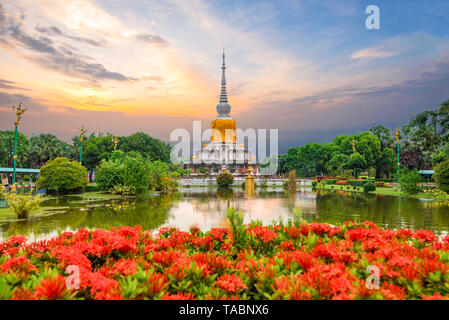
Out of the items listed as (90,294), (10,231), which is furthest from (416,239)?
(10,231)

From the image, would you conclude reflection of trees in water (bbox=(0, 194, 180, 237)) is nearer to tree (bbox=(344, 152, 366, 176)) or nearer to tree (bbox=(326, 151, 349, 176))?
tree (bbox=(344, 152, 366, 176))

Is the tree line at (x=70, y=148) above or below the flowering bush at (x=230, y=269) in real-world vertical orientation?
above

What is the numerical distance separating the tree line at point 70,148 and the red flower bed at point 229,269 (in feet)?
134

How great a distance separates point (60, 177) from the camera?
2355 cm

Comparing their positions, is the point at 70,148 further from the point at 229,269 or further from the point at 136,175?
the point at 229,269

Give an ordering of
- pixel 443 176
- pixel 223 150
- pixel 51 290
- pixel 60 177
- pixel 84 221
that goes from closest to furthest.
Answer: pixel 51 290 → pixel 84 221 → pixel 443 176 → pixel 60 177 → pixel 223 150

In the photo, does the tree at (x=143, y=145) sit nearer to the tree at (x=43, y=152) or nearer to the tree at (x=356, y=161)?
the tree at (x=43, y=152)

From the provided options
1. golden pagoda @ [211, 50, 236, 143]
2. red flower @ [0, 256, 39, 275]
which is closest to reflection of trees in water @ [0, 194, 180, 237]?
red flower @ [0, 256, 39, 275]

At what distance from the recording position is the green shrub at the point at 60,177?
23.5m

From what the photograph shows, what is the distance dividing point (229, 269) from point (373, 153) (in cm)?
4922

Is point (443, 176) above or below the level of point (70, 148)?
below

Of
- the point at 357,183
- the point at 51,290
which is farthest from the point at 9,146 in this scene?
the point at 51,290

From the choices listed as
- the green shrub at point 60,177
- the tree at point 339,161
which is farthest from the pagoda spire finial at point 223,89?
the green shrub at point 60,177
